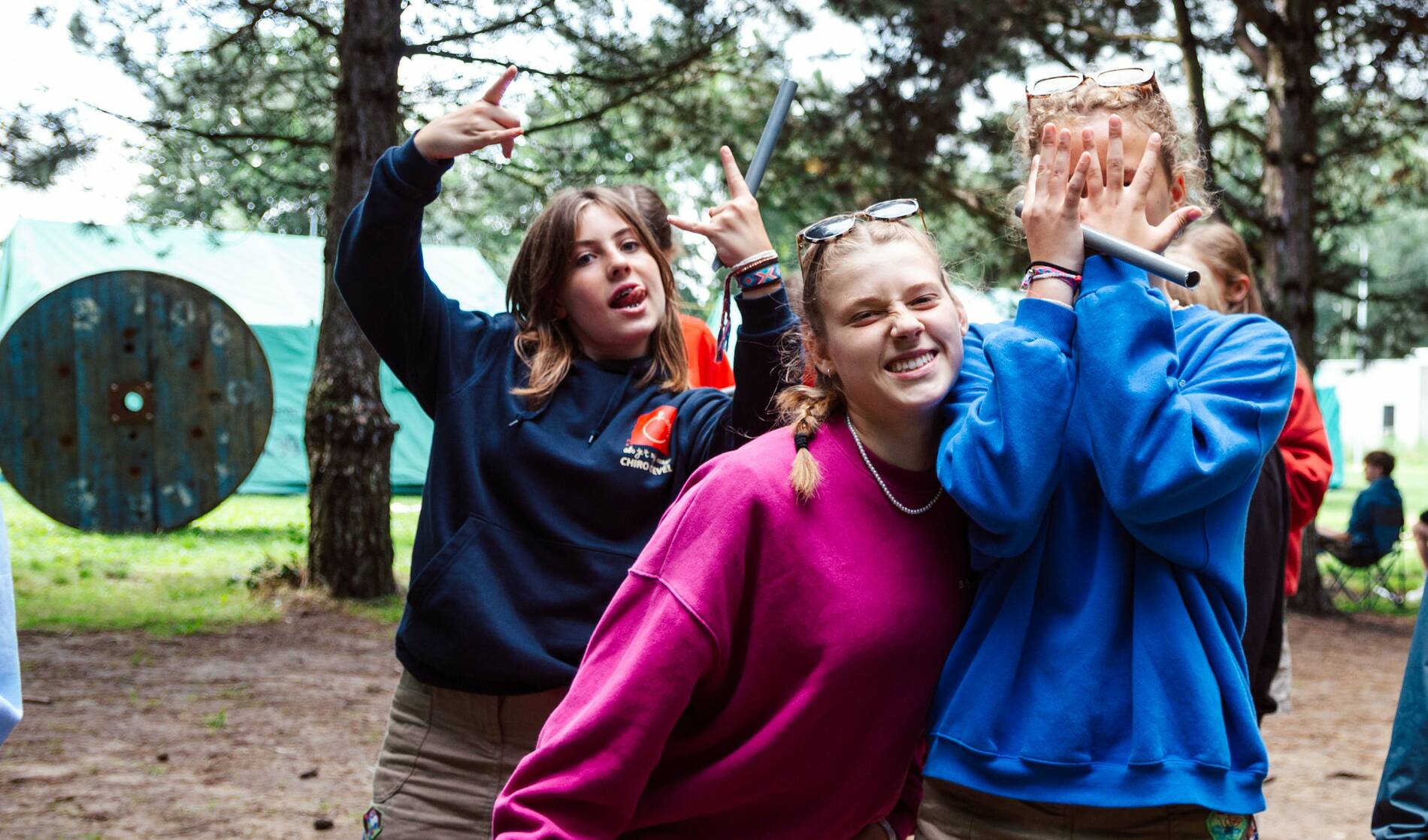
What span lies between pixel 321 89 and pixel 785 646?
930 centimetres

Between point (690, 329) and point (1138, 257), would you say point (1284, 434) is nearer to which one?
point (690, 329)

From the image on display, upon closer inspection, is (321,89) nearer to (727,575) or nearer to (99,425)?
(99,425)

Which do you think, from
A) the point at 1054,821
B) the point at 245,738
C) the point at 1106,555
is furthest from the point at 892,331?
the point at 245,738

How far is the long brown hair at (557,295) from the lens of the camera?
9.05 feet

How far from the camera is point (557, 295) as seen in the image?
279cm

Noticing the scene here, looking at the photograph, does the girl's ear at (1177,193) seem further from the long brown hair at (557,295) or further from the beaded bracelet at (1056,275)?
the long brown hair at (557,295)

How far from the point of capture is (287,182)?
9727 mm

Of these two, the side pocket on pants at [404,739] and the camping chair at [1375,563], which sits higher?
the side pocket on pants at [404,739]

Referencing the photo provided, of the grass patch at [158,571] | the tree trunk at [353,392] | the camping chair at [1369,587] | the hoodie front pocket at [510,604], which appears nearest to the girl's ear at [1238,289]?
the hoodie front pocket at [510,604]

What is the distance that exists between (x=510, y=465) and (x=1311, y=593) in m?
10.8

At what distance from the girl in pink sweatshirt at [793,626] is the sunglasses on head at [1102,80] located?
328 mm

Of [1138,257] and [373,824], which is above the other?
[1138,257]

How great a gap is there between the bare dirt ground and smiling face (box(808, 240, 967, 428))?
143 inches

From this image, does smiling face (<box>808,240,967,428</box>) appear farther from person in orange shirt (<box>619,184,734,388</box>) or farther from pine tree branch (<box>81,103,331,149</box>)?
pine tree branch (<box>81,103,331,149</box>)
